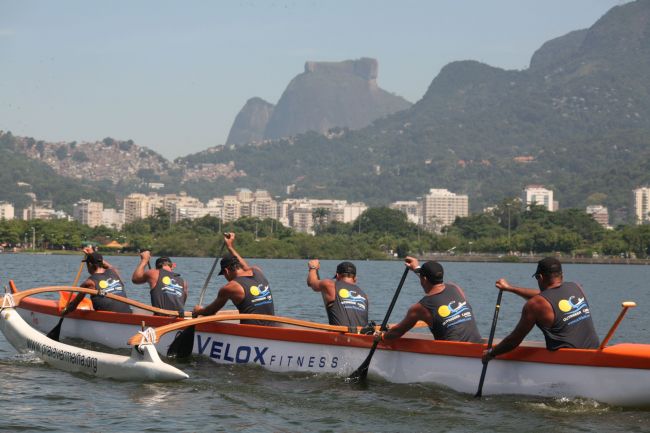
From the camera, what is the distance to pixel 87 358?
1502 centimetres

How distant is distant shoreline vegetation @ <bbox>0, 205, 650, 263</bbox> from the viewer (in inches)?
5413

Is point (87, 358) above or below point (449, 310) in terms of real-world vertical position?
below

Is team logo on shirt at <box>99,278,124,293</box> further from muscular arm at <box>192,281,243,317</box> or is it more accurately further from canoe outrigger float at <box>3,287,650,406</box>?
muscular arm at <box>192,281,243,317</box>

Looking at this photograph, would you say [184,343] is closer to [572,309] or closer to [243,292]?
[243,292]

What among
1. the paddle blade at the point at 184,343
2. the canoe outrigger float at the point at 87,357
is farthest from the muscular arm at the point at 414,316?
the paddle blade at the point at 184,343

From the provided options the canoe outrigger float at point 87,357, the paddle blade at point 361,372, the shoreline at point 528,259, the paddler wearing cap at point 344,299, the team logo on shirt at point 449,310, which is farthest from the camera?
the shoreline at point 528,259

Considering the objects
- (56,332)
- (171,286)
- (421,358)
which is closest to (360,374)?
(421,358)

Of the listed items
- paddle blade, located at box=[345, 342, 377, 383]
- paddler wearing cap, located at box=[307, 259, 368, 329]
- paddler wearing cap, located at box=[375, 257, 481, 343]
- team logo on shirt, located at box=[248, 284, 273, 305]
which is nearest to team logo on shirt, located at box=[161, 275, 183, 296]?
team logo on shirt, located at box=[248, 284, 273, 305]

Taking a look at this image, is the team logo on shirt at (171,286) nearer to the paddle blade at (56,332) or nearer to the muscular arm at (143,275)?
the muscular arm at (143,275)

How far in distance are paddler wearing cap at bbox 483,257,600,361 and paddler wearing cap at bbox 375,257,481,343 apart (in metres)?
0.94

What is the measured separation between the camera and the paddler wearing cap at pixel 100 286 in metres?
18.2

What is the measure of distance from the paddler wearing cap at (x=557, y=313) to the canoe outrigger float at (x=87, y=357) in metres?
4.55

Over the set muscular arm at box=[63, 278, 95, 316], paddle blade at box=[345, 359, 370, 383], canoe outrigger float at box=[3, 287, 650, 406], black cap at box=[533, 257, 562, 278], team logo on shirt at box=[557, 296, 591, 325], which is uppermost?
black cap at box=[533, 257, 562, 278]

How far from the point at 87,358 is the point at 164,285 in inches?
128
